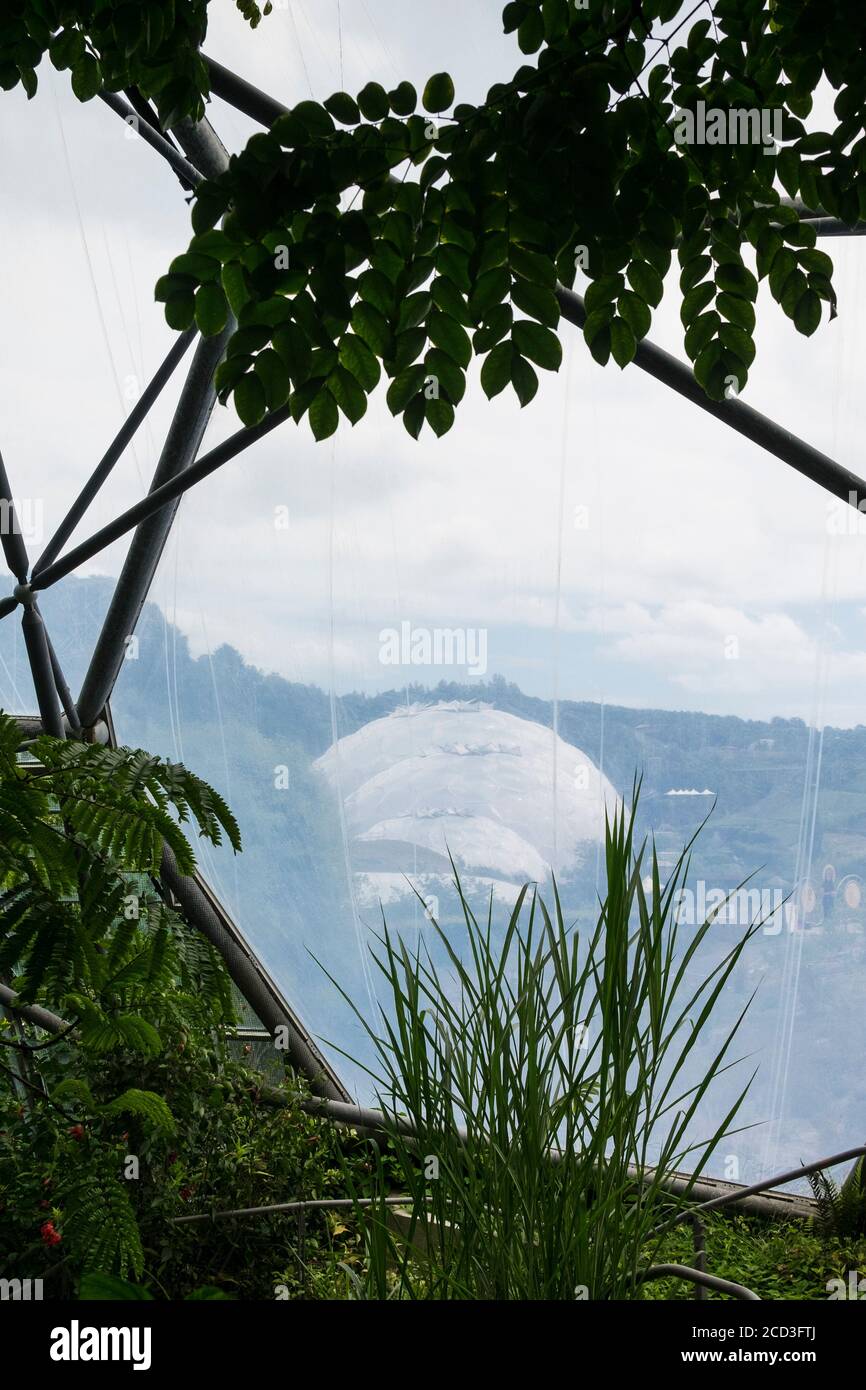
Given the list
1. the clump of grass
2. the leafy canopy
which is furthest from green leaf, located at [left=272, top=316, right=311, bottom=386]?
the clump of grass

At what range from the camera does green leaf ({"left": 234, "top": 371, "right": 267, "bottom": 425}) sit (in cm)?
127

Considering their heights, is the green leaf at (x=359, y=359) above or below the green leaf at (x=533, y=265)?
below

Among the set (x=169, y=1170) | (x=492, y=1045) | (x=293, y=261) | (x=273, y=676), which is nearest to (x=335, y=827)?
(x=273, y=676)

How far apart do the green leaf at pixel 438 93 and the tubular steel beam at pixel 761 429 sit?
1693 mm

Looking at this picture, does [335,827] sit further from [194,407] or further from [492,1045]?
[492,1045]

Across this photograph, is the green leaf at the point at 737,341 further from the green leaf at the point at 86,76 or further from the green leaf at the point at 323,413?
the green leaf at the point at 86,76

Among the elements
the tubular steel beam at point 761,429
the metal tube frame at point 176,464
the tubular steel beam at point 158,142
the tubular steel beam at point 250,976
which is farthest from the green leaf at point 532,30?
the tubular steel beam at point 250,976

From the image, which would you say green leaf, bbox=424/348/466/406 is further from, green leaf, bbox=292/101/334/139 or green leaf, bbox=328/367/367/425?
green leaf, bbox=292/101/334/139

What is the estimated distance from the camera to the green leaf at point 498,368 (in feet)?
4.17

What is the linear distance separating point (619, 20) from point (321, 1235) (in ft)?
17.4

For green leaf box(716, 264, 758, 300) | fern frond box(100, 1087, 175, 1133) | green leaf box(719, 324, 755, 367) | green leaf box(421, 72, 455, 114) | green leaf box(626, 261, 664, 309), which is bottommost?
fern frond box(100, 1087, 175, 1133)

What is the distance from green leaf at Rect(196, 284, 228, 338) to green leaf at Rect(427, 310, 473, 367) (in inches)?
10.1

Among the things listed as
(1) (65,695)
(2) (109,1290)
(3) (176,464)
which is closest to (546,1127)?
(2) (109,1290)

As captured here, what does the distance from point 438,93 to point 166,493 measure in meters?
2.65
